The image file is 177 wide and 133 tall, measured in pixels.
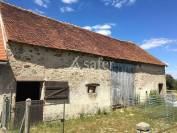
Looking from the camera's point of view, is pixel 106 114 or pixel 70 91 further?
pixel 106 114

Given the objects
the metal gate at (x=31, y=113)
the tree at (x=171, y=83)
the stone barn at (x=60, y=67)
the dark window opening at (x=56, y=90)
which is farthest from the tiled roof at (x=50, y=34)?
the tree at (x=171, y=83)

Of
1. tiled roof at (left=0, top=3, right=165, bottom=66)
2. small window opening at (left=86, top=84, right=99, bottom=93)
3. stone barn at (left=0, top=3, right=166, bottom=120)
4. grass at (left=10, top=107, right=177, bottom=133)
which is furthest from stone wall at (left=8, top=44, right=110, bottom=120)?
grass at (left=10, top=107, right=177, bottom=133)

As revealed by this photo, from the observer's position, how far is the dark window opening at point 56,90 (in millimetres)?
12211

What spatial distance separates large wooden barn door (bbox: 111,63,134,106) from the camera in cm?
1678

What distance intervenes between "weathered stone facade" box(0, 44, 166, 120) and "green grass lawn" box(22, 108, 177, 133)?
0.70 metres

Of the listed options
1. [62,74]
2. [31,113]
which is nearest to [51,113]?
[31,113]

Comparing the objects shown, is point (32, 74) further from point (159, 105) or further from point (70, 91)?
point (159, 105)

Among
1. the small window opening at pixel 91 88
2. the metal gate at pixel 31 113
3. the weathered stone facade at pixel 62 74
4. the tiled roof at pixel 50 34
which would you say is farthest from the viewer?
the small window opening at pixel 91 88

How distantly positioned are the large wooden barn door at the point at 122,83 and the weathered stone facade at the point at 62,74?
0.60m

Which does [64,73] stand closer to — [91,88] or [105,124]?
[91,88]

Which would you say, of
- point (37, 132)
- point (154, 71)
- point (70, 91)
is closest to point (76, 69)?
point (70, 91)

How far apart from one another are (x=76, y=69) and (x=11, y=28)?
4.17m

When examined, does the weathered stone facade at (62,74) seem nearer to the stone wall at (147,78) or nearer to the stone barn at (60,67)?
the stone barn at (60,67)

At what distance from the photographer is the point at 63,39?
1458 centimetres
